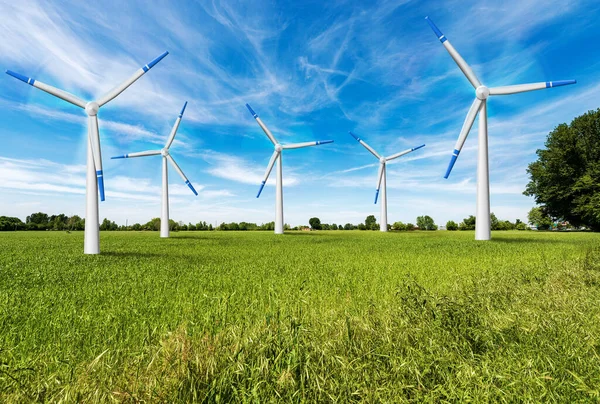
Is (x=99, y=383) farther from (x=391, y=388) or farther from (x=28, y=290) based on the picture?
(x=28, y=290)

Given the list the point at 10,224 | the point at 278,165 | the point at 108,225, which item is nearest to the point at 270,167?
the point at 278,165

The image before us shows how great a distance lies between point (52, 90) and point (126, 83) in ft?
17.7

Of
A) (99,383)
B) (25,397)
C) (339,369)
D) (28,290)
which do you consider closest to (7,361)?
(25,397)

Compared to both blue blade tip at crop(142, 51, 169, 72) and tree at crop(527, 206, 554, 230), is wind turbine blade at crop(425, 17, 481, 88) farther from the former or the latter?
tree at crop(527, 206, 554, 230)

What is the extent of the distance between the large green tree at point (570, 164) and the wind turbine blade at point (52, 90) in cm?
7633

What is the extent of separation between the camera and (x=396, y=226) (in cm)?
9019

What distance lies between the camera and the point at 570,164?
6238 centimetres

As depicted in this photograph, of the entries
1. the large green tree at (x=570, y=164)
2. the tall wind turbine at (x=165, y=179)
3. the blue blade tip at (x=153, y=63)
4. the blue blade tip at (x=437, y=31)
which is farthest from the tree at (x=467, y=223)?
the blue blade tip at (x=153, y=63)

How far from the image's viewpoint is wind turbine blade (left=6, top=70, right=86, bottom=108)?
78.8 feet

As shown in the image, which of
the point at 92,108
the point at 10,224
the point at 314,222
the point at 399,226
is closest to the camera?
the point at 92,108

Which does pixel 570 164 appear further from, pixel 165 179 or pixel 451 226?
pixel 165 179

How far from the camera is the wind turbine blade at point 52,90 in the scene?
945 inches

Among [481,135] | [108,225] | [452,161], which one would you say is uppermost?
[481,135]

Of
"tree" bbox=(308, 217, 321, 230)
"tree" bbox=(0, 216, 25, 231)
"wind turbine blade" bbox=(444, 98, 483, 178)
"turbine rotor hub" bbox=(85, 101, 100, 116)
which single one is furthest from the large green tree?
"tree" bbox=(0, 216, 25, 231)
